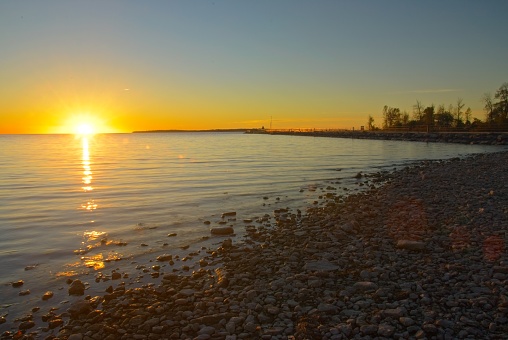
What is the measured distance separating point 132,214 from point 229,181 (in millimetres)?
10301

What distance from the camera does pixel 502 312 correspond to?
19.6 feet

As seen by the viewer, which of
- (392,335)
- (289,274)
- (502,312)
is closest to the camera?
(392,335)

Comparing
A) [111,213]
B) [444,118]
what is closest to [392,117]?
[444,118]

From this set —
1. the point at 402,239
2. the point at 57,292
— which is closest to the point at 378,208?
the point at 402,239

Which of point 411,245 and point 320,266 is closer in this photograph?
point 320,266

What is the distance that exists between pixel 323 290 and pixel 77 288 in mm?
5088

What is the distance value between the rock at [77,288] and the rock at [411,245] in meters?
7.57

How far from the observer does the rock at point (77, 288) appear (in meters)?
7.72

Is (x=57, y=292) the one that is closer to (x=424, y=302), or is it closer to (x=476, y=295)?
(x=424, y=302)

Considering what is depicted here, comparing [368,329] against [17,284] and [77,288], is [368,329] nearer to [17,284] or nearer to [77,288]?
[77,288]

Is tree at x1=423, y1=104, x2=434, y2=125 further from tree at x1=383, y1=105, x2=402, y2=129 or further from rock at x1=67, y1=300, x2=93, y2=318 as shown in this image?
rock at x1=67, y1=300, x2=93, y2=318

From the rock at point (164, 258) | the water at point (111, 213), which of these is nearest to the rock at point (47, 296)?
the water at point (111, 213)

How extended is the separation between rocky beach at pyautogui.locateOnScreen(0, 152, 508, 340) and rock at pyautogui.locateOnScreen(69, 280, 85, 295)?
3 centimetres

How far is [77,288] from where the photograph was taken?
25.5 feet
